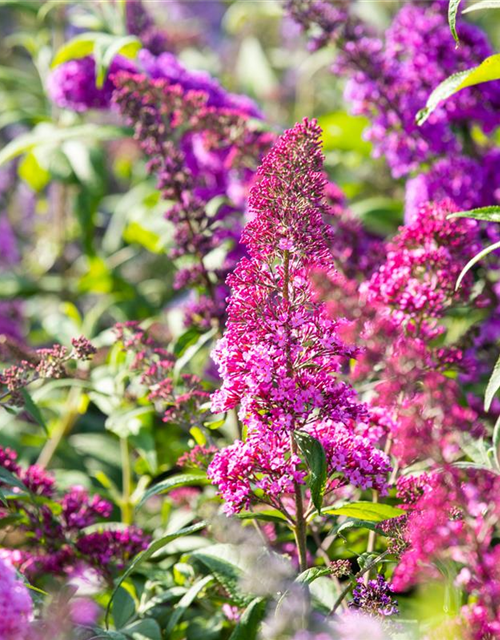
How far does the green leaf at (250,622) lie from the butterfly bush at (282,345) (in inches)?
8.0

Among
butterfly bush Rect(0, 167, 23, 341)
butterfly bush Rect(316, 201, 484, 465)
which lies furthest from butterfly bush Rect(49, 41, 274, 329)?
butterfly bush Rect(0, 167, 23, 341)

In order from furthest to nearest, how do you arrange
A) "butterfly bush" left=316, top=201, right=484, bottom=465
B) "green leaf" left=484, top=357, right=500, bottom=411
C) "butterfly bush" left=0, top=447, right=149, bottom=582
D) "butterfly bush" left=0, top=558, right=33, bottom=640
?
1. "butterfly bush" left=0, top=447, right=149, bottom=582
2. "green leaf" left=484, top=357, right=500, bottom=411
3. "butterfly bush" left=316, top=201, right=484, bottom=465
4. "butterfly bush" left=0, top=558, right=33, bottom=640

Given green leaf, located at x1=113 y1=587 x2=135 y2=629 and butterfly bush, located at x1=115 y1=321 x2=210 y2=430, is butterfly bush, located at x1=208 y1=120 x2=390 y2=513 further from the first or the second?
green leaf, located at x1=113 y1=587 x2=135 y2=629

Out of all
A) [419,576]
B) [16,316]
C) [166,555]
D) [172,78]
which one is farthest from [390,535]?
[16,316]

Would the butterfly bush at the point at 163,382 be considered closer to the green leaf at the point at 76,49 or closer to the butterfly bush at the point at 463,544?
the butterfly bush at the point at 463,544

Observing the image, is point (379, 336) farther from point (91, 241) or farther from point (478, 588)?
point (91, 241)

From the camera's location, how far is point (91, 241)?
270 cm

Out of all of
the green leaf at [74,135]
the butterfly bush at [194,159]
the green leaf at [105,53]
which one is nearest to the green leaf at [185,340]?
the butterfly bush at [194,159]

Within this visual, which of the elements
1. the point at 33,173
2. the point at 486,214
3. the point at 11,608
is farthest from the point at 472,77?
the point at 33,173

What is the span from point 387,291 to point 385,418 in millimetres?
232

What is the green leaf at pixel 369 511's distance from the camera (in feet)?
4.10

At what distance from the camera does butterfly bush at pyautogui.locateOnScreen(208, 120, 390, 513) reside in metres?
1.17

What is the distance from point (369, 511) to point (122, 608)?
579mm

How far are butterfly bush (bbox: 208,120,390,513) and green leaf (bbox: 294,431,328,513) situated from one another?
28 millimetres
